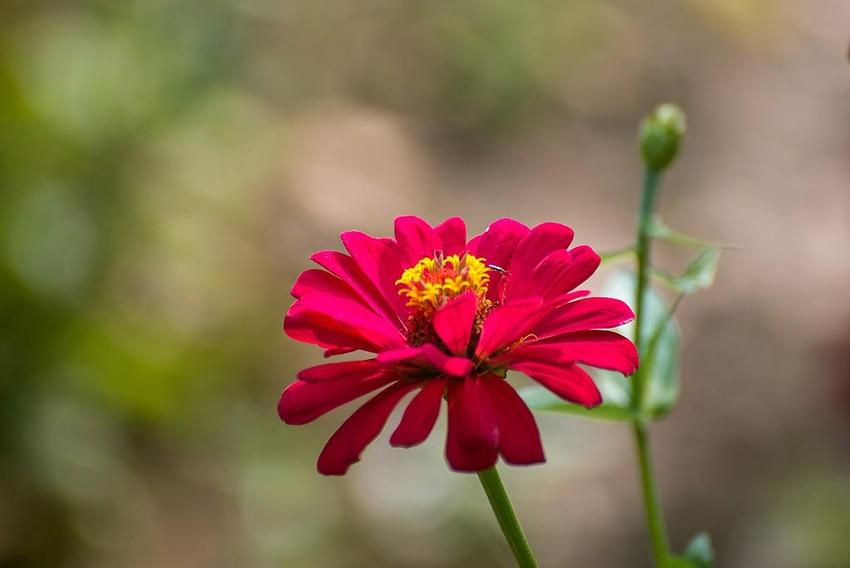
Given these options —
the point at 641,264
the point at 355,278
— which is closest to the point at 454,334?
the point at 355,278

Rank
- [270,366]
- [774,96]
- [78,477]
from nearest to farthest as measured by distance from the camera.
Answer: [78,477] < [270,366] < [774,96]

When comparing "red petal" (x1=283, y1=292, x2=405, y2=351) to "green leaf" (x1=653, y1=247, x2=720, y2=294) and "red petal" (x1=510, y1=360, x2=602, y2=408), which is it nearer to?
"red petal" (x1=510, y1=360, x2=602, y2=408)

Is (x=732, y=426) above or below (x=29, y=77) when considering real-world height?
below

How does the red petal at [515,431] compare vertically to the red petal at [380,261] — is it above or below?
below

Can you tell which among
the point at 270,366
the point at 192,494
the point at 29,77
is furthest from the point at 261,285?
the point at 29,77

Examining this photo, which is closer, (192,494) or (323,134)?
(192,494)

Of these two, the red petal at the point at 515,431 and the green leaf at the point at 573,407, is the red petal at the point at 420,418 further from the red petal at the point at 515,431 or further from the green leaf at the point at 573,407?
the green leaf at the point at 573,407

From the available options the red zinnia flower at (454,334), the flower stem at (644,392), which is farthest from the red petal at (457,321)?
the flower stem at (644,392)

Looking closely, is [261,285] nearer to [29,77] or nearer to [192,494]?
[192,494]
